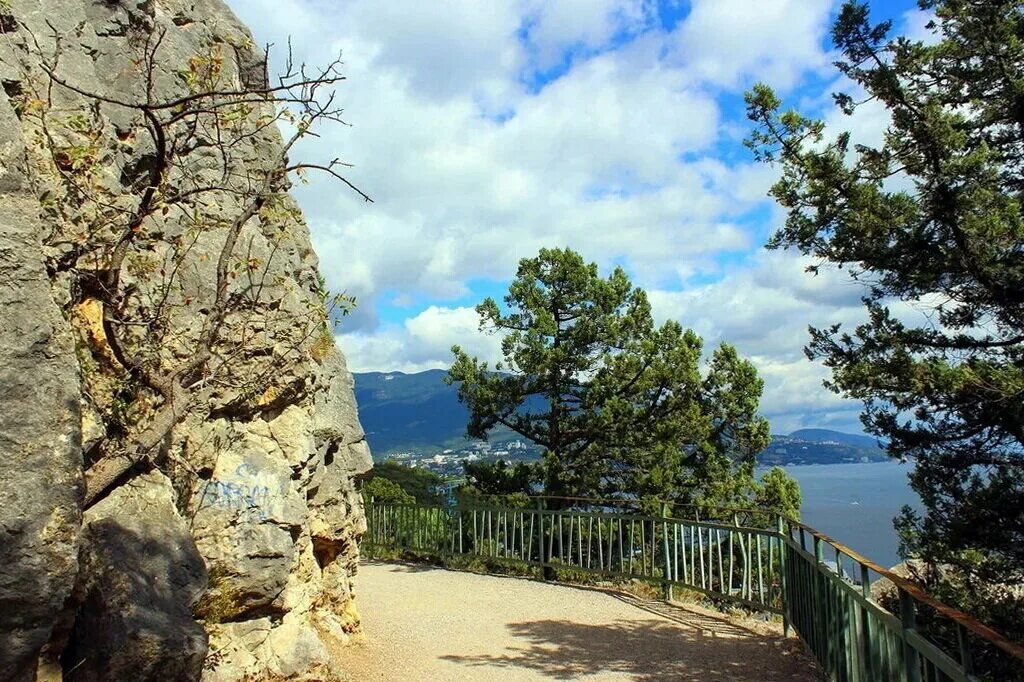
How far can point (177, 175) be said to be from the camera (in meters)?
6.63

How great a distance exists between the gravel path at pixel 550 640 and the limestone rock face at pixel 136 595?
9.04 ft

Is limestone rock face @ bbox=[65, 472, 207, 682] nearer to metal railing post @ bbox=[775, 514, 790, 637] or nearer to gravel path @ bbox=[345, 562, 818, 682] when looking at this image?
gravel path @ bbox=[345, 562, 818, 682]

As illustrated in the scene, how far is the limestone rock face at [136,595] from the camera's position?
3.96m

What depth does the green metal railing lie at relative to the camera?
368 cm

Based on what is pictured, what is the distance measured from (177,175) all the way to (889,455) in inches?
304

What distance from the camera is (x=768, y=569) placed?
8625mm

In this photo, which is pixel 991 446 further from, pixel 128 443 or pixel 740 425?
pixel 740 425

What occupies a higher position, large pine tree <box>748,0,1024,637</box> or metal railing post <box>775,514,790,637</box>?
large pine tree <box>748,0,1024,637</box>

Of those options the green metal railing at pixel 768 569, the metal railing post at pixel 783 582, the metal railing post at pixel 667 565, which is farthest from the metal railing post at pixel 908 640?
the metal railing post at pixel 667 565

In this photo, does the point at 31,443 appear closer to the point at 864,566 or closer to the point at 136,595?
the point at 136,595

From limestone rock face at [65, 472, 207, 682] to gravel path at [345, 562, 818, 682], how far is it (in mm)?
2754

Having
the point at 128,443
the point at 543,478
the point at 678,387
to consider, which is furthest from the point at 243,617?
the point at 678,387

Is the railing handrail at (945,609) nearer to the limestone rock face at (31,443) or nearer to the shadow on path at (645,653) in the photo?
the shadow on path at (645,653)

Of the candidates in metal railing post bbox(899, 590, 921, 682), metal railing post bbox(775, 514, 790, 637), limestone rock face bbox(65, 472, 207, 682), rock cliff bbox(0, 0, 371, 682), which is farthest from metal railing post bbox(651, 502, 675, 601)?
limestone rock face bbox(65, 472, 207, 682)
